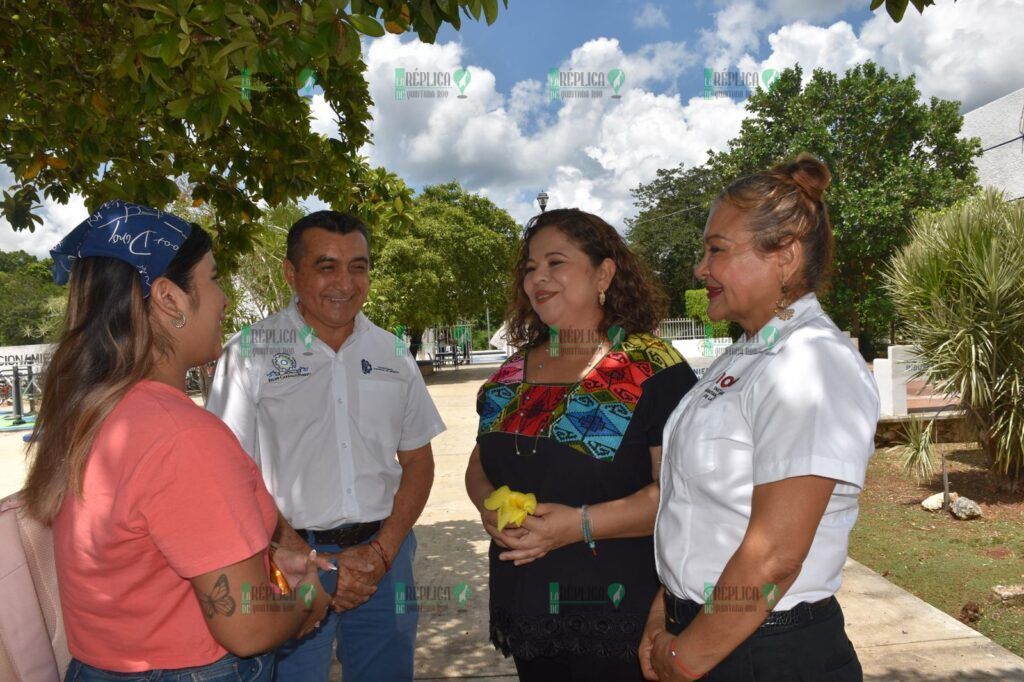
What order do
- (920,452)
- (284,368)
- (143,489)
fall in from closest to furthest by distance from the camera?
(143,489) → (284,368) → (920,452)

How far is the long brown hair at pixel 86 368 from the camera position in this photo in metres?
1.49

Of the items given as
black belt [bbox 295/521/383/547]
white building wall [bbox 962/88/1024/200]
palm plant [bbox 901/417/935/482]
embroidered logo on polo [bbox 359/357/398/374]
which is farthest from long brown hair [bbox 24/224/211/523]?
white building wall [bbox 962/88/1024/200]

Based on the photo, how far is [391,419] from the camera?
2.97 meters

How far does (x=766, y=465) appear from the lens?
1.53 meters

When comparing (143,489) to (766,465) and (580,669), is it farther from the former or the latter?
(580,669)

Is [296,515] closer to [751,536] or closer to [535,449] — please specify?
[535,449]

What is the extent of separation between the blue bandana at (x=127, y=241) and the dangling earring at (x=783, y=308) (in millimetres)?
1462

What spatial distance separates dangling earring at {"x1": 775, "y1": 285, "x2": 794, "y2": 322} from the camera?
5.74 feet

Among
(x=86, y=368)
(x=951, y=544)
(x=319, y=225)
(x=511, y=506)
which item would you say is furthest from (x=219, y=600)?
(x=951, y=544)

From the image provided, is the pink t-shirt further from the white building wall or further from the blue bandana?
the white building wall

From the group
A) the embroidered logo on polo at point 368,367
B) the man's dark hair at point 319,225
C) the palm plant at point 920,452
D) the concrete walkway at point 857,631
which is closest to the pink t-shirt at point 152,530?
the embroidered logo on polo at point 368,367

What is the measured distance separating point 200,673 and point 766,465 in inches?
51.6

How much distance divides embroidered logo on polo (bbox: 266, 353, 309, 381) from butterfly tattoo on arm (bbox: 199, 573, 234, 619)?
147 centimetres

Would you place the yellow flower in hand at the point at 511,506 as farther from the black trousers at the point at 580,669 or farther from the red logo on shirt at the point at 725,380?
the red logo on shirt at the point at 725,380
